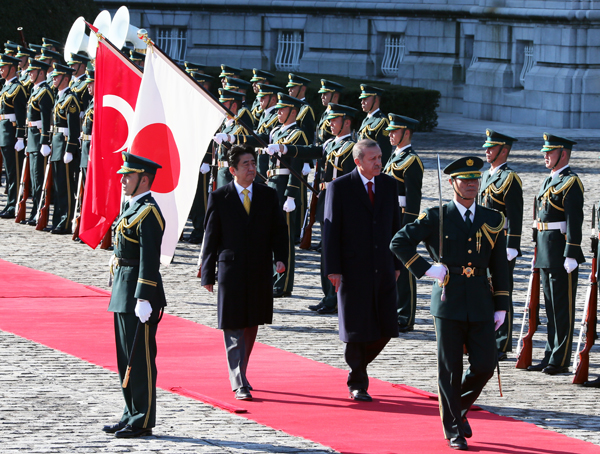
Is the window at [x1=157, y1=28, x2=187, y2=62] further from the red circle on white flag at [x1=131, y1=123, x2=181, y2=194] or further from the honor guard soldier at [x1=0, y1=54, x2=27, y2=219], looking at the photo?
the red circle on white flag at [x1=131, y1=123, x2=181, y2=194]

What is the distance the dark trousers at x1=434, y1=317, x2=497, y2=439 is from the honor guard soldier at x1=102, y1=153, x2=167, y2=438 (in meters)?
1.78

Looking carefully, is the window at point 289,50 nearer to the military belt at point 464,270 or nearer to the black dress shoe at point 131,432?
the military belt at point 464,270

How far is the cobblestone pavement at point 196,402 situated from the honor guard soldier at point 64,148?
1.83m

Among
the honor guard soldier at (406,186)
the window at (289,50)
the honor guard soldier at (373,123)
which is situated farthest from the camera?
the window at (289,50)

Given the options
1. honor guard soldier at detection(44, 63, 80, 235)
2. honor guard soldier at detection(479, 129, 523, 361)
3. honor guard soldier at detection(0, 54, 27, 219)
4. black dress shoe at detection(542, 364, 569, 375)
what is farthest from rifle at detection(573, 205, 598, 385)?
honor guard soldier at detection(0, 54, 27, 219)

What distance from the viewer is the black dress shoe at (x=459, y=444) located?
272 inches

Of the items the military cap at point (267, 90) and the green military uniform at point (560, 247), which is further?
the military cap at point (267, 90)

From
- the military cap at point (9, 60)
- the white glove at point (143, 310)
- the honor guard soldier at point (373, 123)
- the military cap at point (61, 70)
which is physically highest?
the military cap at point (9, 60)

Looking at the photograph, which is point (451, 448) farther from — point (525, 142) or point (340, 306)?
point (525, 142)

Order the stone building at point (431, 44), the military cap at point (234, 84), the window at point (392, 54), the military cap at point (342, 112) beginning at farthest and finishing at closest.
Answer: the window at point (392, 54) < the stone building at point (431, 44) < the military cap at point (234, 84) < the military cap at point (342, 112)

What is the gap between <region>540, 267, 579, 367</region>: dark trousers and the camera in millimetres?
9203

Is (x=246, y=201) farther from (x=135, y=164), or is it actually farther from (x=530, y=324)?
(x=530, y=324)

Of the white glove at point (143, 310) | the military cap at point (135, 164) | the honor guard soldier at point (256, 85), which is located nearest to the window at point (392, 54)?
the honor guard soldier at point (256, 85)

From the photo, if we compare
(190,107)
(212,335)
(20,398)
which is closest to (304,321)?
(212,335)
